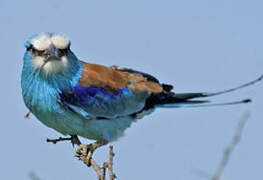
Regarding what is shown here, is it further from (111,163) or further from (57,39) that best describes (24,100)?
(111,163)

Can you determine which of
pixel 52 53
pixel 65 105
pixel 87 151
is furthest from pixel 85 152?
pixel 52 53

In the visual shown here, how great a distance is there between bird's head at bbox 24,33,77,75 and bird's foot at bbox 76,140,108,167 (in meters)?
0.85

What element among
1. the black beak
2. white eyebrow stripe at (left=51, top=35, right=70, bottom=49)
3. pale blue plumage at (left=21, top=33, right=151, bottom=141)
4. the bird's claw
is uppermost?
white eyebrow stripe at (left=51, top=35, right=70, bottom=49)

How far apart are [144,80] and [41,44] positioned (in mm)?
1660

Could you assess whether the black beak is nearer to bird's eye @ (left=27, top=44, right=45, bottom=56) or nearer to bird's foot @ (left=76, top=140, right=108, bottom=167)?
bird's eye @ (left=27, top=44, right=45, bottom=56)

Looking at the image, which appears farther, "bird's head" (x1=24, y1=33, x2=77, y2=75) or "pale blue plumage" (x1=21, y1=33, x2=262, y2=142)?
"pale blue plumage" (x1=21, y1=33, x2=262, y2=142)

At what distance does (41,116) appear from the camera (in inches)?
179

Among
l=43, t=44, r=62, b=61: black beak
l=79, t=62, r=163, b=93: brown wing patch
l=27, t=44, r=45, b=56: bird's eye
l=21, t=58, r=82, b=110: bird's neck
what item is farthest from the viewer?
l=79, t=62, r=163, b=93: brown wing patch

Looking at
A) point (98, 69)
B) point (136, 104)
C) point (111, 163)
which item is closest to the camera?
point (111, 163)

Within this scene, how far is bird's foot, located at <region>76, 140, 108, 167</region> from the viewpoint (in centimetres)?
464

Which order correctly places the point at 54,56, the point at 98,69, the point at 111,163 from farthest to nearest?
the point at 98,69 < the point at 54,56 < the point at 111,163

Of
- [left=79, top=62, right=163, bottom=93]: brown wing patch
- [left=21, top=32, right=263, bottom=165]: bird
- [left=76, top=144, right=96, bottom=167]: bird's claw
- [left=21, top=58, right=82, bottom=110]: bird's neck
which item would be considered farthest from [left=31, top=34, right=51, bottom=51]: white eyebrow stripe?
[left=76, top=144, right=96, bottom=167]: bird's claw

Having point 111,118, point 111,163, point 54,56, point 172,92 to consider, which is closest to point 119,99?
point 111,118

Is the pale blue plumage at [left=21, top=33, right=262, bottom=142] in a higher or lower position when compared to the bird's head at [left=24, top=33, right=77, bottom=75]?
lower
